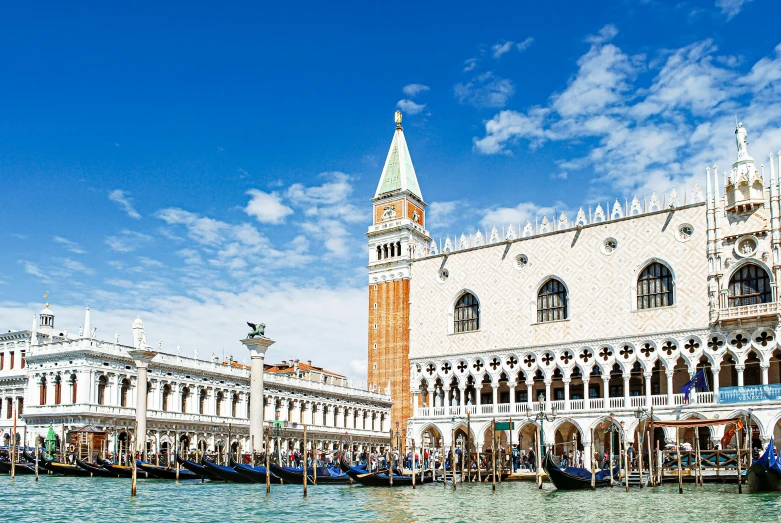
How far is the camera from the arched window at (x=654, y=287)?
32.8 meters

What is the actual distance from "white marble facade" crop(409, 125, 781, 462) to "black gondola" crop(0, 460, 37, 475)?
1557cm

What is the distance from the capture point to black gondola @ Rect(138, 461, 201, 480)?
2894 centimetres

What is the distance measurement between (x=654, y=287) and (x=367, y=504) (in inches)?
662

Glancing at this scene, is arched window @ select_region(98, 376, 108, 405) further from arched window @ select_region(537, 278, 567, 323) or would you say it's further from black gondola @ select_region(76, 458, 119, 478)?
arched window @ select_region(537, 278, 567, 323)

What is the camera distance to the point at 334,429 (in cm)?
5006

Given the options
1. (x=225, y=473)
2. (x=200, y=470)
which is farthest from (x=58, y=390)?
(x=225, y=473)

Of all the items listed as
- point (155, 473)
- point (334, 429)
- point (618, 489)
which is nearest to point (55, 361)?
point (155, 473)

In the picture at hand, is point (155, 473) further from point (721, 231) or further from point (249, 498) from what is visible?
point (721, 231)

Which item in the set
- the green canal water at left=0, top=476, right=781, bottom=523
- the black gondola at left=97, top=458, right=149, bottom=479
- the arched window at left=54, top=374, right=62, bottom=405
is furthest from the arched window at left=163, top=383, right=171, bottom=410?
the green canal water at left=0, top=476, right=781, bottom=523

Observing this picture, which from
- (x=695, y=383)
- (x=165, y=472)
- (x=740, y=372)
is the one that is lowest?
(x=165, y=472)

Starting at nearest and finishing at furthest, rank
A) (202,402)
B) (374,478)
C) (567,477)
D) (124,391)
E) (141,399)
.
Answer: (567,477) < (374,478) < (141,399) < (124,391) < (202,402)

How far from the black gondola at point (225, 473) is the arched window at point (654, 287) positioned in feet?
52.3

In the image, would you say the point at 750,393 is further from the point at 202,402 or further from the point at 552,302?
the point at 202,402

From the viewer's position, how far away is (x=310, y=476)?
27.4 meters
